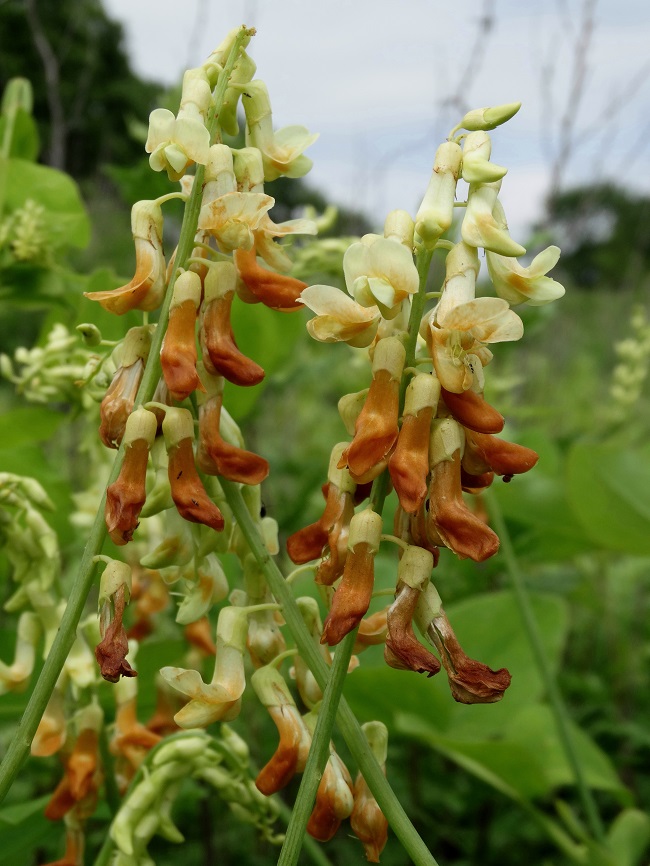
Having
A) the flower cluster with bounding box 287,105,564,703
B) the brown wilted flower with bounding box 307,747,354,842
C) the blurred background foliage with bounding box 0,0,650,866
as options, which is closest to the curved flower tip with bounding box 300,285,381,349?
the flower cluster with bounding box 287,105,564,703

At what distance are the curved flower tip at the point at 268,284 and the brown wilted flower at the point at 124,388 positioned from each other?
0.09 metres

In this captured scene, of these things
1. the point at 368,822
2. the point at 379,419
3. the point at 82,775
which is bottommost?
the point at 82,775

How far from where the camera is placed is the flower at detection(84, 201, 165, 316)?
72 cm

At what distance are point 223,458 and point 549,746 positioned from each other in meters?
1.28

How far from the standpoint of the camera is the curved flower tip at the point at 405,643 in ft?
2.07

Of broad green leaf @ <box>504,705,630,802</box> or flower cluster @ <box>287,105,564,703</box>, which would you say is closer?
flower cluster @ <box>287,105,564,703</box>

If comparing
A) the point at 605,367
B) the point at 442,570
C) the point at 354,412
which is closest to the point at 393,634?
the point at 354,412

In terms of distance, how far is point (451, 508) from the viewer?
669 mm

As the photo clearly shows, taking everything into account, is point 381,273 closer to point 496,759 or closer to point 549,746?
point 496,759

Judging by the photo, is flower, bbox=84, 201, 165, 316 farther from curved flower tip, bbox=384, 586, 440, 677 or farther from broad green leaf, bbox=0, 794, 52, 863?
broad green leaf, bbox=0, 794, 52, 863

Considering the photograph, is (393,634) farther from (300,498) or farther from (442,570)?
(442,570)

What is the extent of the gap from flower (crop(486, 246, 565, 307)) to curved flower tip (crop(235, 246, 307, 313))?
15 centimetres

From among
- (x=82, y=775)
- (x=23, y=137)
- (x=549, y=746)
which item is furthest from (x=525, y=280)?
(x=549, y=746)

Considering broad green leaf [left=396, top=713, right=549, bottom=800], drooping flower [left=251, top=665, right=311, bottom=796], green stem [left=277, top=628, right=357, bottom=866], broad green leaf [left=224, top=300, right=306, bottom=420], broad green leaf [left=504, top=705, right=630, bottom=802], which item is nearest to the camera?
green stem [left=277, top=628, right=357, bottom=866]
